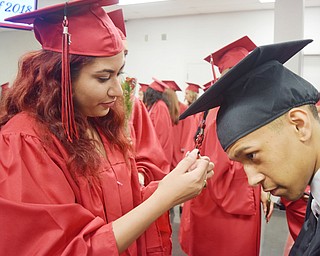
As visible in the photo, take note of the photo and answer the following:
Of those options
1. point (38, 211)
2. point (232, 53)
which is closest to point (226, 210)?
point (232, 53)

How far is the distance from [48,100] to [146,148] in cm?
96

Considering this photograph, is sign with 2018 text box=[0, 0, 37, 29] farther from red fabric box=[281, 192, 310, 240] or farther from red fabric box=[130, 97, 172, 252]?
red fabric box=[281, 192, 310, 240]

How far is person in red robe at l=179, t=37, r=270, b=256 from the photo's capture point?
2170 mm

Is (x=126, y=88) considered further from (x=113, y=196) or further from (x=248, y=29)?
(x=248, y=29)

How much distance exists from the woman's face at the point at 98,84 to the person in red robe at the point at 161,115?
313cm

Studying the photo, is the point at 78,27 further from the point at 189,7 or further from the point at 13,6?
the point at 189,7

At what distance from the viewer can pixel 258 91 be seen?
956 millimetres

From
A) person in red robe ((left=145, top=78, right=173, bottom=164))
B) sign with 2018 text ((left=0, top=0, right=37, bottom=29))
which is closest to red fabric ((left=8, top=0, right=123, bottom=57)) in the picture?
sign with 2018 text ((left=0, top=0, right=37, bottom=29))

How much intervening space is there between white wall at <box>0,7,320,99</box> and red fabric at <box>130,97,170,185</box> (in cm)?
537

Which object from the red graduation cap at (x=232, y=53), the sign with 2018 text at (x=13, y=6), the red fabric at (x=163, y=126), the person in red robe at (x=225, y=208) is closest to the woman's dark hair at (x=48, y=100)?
the person in red robe at (x=225, y=208)

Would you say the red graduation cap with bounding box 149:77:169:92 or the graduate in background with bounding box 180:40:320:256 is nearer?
the graduate in background with bounding box 180:40:320:256

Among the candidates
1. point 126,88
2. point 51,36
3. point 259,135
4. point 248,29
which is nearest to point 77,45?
point 51,36

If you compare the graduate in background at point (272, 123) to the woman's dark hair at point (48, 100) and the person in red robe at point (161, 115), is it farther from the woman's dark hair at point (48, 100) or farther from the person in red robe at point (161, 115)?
the person in red robe at point (161, 115)

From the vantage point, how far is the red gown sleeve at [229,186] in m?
2.16
